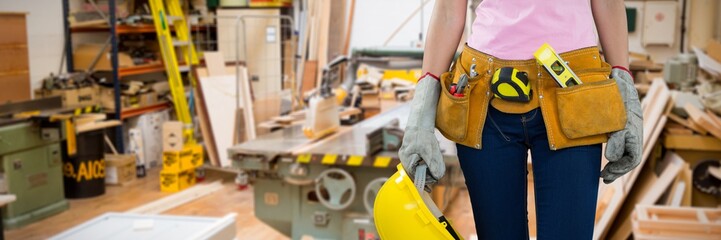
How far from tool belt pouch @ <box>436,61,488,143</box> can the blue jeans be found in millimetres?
38

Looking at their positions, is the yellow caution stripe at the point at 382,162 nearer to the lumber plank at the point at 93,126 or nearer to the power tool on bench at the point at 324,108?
the power tool on bench at the point at 324,108

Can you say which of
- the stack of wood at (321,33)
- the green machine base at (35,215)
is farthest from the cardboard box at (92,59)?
the stack of wood at (321,33)

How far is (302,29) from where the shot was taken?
8469 millimetres

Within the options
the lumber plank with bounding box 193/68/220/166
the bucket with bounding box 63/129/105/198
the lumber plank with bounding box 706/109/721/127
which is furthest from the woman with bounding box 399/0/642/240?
the lumber plank with bounding box 193/68/220/166

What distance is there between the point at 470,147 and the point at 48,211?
4968 millimetres

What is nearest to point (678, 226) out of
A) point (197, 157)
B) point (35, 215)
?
point (35, 215)

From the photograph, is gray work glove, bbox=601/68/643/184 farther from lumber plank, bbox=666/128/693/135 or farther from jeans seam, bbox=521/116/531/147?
lumber plank, bbox=666/128/693/135

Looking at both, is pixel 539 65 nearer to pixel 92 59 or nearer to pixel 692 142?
pixel 692 142

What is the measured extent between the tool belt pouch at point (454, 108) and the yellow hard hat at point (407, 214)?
107mm

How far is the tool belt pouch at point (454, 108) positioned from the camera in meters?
1.65

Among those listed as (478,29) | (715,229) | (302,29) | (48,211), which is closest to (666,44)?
(302,29)

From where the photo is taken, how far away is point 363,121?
514 centimetres

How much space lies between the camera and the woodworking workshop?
159 centimetres

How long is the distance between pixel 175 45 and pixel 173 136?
120cm
